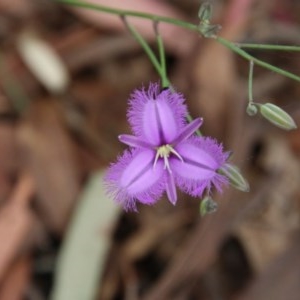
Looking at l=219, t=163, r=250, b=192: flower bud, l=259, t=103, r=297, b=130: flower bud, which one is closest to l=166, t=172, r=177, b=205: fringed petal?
l=219, t=163, r=250, b=192: flower bud

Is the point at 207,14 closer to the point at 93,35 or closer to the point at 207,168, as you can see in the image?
the point at 207,168

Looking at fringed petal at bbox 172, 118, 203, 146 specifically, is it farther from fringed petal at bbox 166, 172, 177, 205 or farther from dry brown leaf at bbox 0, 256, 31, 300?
dry brown leaf at bbox 0, 256, 31, 300

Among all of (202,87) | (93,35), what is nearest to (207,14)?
(202,87)

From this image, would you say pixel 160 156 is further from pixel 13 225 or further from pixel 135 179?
pixel 13 225

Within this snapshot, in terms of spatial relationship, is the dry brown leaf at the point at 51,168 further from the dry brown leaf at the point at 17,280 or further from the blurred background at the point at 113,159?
the dry brown leaf at the point at 17,280

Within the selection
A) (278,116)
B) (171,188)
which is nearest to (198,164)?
(171,188)

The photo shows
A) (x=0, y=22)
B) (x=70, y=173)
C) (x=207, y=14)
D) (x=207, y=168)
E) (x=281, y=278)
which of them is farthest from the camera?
(x=0, y=22)
